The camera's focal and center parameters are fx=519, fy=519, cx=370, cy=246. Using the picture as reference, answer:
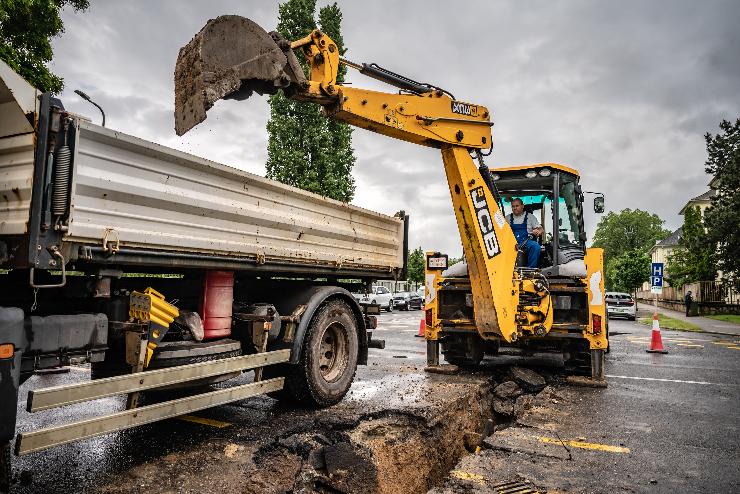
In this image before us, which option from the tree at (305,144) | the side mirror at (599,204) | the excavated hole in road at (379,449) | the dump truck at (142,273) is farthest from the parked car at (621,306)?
the dump truck at (142,273)

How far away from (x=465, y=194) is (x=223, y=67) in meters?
3.38

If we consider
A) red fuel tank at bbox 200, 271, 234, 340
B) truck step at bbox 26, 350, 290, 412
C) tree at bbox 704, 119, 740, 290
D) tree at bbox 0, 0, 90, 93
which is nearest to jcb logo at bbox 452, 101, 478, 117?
red fuel tank at bbox 200, 271, 234, 340

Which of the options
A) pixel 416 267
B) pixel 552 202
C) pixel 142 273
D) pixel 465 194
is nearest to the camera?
pixel 142 273

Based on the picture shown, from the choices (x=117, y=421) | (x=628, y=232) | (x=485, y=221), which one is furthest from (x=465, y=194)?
(x=628, y=232)

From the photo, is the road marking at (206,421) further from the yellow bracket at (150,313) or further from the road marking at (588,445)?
the road marking at (588,445)

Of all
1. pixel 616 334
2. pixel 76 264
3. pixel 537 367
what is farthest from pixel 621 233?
pixel 76 264

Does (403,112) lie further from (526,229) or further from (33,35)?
(33,35)

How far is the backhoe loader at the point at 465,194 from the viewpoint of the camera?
4.14m

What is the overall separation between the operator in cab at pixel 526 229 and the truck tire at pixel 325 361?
3177 mm

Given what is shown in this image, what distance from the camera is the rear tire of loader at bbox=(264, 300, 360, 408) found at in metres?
5.09

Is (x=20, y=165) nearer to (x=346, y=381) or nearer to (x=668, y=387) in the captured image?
(x=346, y=381)

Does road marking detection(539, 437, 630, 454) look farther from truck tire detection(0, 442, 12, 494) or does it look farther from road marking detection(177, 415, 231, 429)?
truck tire detection(0, 442, 12, 494)

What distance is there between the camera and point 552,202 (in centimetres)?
795

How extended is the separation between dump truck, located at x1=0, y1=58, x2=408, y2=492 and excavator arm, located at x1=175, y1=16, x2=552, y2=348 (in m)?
0.72
